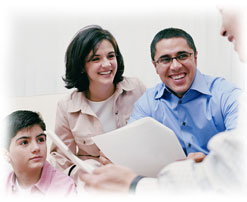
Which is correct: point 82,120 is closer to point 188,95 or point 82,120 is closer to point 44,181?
point 44,181

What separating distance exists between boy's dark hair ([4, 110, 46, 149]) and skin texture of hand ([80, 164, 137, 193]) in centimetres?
54

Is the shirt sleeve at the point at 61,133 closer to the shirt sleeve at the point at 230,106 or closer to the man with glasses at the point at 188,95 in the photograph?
the man with glasses at the point at 188,95

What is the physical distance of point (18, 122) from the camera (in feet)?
3.87

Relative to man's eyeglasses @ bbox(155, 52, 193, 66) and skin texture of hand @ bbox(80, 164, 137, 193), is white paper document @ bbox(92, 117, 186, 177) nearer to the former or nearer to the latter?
skin texture of hand @ bbox(80, 164, 137, 193)

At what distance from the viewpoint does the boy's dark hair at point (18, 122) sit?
1.18m

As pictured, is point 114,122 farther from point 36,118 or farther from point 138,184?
point 138,184

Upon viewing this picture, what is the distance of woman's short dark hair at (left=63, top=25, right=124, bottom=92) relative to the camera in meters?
1.40

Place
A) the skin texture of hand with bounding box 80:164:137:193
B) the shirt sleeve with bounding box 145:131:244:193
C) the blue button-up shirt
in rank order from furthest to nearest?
the blue button-up shirt → the skin texture of hand with bounding box 80:164:137:193 → the shirt sleeve with bounding box 145:131:244:193

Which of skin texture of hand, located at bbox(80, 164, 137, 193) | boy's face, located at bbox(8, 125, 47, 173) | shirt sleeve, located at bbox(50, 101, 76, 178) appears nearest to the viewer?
skin texture of hand, located at bbox(80, 164, 137, 193)

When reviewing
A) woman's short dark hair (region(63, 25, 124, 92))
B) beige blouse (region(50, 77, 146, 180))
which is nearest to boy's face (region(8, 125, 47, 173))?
beige blouse (region(50, 77, 146, 180))

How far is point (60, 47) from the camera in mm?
1961

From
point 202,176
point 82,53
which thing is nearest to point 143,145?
point 202,176

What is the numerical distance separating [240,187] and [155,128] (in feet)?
1.39

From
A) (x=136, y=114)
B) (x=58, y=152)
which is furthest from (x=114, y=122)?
(x=58, y=152)
